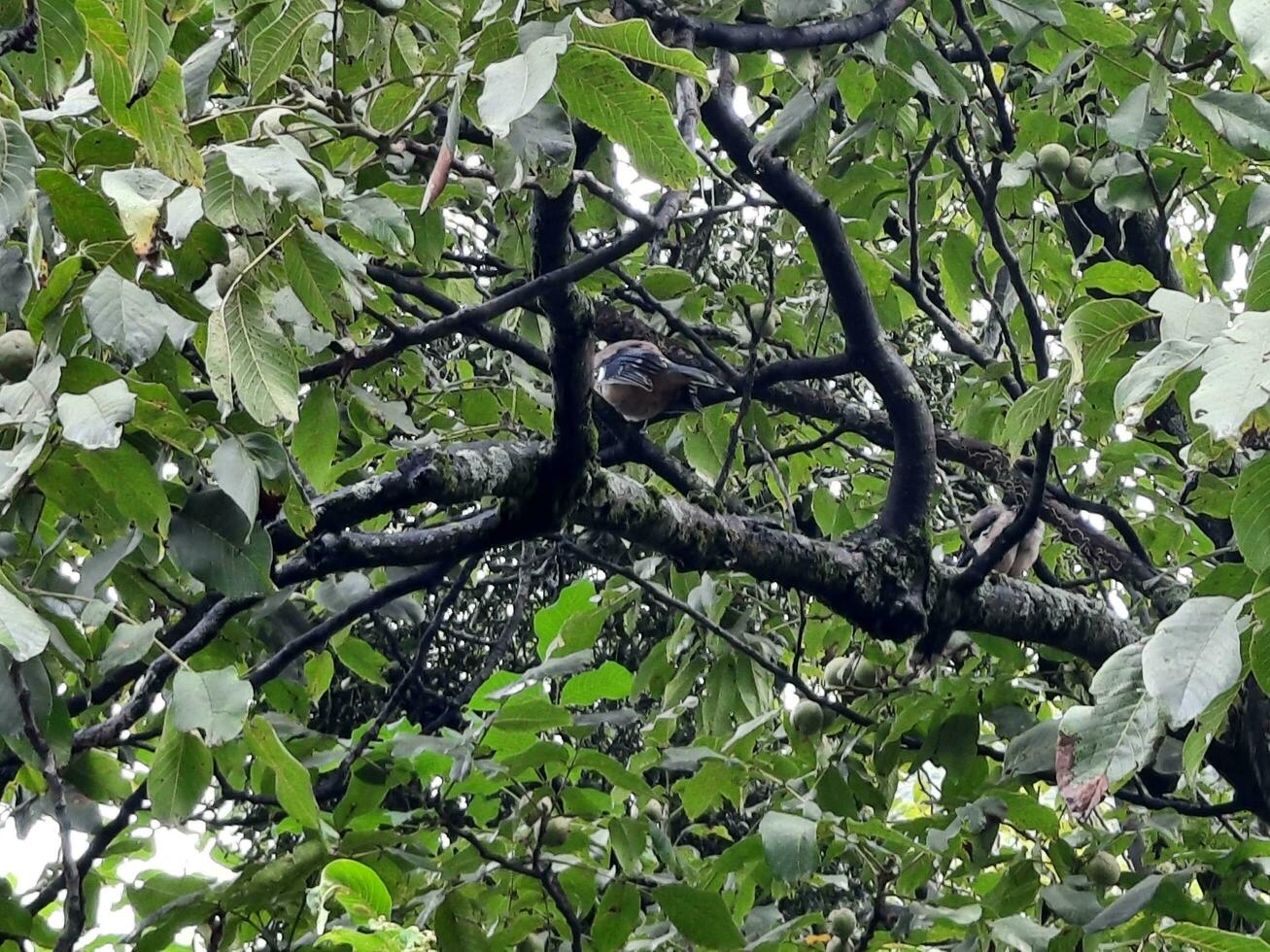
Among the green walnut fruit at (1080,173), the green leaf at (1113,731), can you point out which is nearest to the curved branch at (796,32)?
the green walnut fruit at (1080,173)

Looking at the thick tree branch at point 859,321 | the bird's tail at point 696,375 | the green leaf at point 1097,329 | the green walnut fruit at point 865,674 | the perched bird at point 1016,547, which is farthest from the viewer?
the bird's tail at point 696,375

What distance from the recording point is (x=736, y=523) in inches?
93.8

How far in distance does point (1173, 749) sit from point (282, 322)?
179 cm

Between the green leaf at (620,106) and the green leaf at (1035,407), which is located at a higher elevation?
the green leaf at (620,106)

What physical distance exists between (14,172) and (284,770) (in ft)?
2.41

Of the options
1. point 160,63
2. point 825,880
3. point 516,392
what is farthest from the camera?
point 516,392

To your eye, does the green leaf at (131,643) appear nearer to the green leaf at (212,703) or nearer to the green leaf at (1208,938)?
the green leaf at (212,703)

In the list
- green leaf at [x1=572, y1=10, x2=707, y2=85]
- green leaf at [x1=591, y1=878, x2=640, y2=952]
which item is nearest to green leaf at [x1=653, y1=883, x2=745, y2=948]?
green leaf at [x1=591, y1=878, x2=640, y2=952]

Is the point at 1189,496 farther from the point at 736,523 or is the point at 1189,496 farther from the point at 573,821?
the point at 573,821

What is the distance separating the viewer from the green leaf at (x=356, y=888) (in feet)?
3.37

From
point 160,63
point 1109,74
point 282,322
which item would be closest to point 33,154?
point 160,63

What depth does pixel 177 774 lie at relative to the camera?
153 cm

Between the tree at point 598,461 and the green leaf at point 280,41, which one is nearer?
the tree at point 598,461

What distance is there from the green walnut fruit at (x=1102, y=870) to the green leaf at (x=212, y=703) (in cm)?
157
